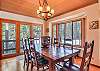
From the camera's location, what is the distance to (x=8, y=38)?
18.0ft

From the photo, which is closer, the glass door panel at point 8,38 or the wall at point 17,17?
the wall at point 17,17

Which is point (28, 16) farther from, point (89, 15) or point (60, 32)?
point (89, 15)

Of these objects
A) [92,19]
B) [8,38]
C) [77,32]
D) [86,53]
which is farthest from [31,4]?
[86,53]

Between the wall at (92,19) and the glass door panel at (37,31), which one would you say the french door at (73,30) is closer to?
the wall at (92,19)

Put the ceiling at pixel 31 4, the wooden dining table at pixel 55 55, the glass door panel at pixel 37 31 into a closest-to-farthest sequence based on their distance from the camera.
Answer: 1. the wooden dining table at pixel 55 55
2. the ceiling at pixel 31 4
3. the glass door panel at pixel 37 31

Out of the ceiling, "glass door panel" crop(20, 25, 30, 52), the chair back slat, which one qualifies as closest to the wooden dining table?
the chair back slat

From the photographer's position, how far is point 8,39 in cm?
549

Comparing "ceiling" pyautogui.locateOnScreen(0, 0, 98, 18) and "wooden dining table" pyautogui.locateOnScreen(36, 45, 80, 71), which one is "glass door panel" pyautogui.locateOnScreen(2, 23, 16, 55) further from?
"wooden dining table" pyautogui.locateOnScreen(36, 45, 80, 71)

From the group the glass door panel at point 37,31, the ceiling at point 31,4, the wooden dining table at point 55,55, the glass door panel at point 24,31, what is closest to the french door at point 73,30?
the ceiling at point 31,4

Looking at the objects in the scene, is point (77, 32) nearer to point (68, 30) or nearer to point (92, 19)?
point (68, 30)

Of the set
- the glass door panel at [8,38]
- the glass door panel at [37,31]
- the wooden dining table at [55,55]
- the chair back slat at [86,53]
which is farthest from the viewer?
the glass door panel at [37,31]

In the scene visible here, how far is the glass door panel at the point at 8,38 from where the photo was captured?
5.28 meters

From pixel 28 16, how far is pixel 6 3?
72.6 inches

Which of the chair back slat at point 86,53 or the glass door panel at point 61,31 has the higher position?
the glass door panel at point 61,31
